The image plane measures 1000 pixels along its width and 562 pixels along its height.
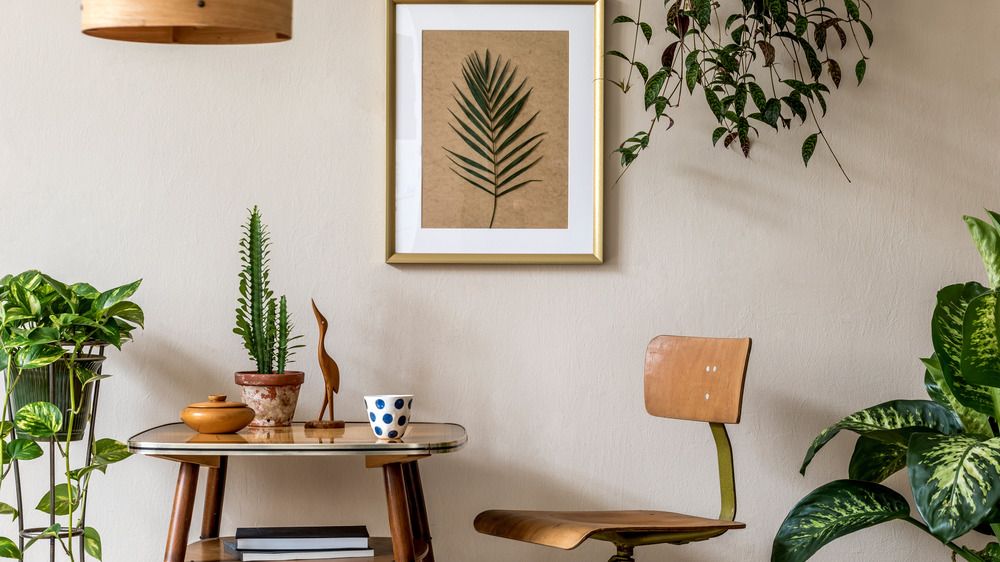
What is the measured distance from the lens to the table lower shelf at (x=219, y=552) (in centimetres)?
172

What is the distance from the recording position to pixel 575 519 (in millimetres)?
1815

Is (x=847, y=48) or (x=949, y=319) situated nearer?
(x=949, y=319)

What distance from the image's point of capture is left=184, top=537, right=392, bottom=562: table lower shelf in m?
1.72

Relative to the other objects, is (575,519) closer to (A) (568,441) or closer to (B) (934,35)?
(A) (568,441)

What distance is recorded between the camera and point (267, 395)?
1.87 m

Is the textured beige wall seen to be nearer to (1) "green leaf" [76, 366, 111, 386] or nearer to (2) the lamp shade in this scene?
(1) "green leaf" [76, 366, 111, 386]

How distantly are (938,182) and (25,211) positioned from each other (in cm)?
230

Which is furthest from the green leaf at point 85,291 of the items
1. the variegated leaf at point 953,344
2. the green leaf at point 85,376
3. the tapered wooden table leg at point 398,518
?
the variegated leaf at point 953,344

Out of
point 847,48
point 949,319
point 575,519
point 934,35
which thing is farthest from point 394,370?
point 934,35

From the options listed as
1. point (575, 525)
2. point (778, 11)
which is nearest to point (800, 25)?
point (778, 11)

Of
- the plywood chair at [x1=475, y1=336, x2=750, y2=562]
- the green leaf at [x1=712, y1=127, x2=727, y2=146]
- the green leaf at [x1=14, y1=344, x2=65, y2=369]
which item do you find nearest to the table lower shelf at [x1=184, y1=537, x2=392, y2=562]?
the plywood chair at [x1=475, y1=336, x2=750, y2=562]

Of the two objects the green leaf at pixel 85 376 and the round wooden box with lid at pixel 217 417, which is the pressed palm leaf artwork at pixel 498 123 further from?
the green leaf at pixel 85 376

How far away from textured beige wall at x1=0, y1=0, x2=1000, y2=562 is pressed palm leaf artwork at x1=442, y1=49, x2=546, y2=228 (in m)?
0.20

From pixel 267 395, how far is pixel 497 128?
0.86 metres
